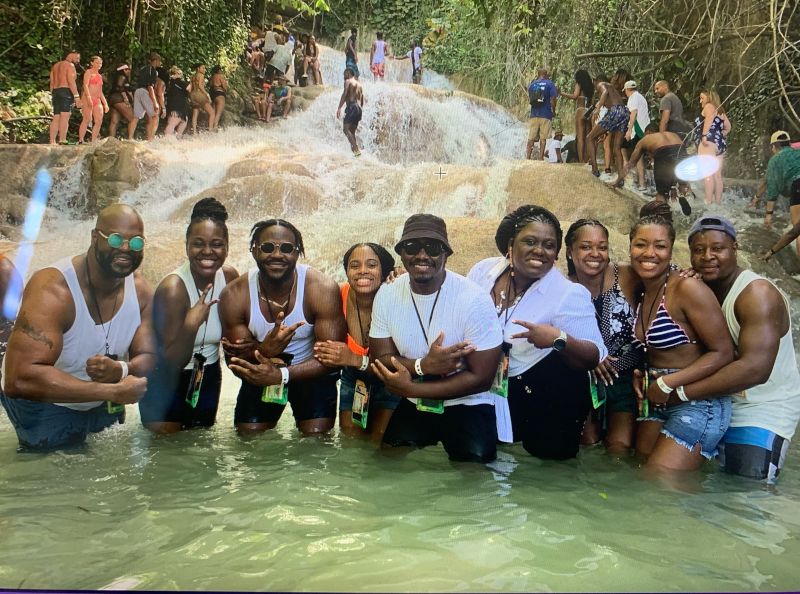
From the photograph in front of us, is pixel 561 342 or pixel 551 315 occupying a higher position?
pixel 551 315

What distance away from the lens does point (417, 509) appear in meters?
2.57

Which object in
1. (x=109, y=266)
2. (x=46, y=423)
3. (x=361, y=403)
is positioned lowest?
(x=46, y=423)

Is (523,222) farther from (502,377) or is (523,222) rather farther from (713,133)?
(713,133)

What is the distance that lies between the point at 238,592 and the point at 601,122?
346cm

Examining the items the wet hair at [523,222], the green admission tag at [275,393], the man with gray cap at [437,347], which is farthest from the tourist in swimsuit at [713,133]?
the green admission tag at [275,393]

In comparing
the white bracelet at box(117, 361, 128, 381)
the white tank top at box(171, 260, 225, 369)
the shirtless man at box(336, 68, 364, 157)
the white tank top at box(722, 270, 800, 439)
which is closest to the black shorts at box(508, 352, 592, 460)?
the white tank top at box(722, 270, 800, 439)

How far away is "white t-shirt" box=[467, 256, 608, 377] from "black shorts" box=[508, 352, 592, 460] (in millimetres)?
60

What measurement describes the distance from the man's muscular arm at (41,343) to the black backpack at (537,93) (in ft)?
9.73

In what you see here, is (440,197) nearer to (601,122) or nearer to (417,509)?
(601,122)

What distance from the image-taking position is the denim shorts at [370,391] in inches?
130

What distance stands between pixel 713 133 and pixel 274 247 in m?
2.72

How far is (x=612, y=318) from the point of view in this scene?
319 cm

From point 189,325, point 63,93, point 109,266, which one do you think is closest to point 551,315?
point 189,325

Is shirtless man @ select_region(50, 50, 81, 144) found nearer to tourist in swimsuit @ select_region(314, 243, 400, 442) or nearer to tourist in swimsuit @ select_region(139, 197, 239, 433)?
tourist in swimsuit @ select_region(139, 197, 239, 433)
